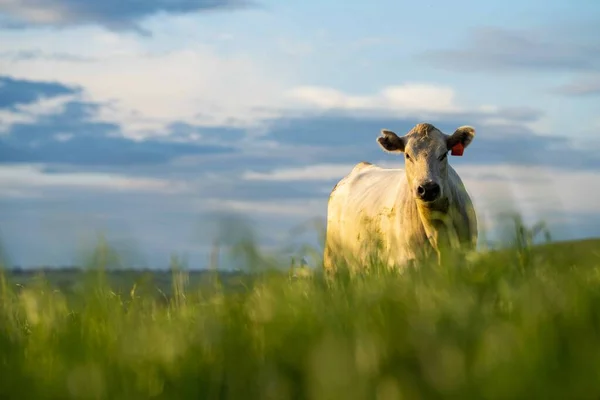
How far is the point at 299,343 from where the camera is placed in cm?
384

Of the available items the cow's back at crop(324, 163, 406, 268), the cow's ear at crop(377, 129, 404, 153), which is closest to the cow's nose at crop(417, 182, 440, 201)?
the cow's back at crop(324, 163, 406, 268)

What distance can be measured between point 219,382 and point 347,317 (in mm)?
682

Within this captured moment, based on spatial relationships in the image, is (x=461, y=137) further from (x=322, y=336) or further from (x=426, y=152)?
(x=322, y=336)

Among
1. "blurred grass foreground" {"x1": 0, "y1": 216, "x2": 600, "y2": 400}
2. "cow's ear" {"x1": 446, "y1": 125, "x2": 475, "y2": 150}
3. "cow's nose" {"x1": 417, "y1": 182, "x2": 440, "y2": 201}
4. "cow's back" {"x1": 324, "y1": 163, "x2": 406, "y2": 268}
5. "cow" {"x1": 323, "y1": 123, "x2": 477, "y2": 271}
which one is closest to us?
"blurred grass foreground" {"x1": 0, "y1": 216, "x2": 600, "y2": 400}

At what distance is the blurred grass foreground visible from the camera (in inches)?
128

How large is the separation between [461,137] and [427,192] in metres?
1.82

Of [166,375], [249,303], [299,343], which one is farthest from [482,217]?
[166,375]

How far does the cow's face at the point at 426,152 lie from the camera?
11.3m

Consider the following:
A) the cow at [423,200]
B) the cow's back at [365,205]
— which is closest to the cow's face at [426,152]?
the cow at [423,200]

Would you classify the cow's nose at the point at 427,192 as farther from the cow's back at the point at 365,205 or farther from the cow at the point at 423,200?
the cow's back at the point at 365,205

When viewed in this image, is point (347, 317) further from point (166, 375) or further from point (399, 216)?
point (399, 216)

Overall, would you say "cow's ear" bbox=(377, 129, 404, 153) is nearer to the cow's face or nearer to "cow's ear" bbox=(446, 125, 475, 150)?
the cow's face

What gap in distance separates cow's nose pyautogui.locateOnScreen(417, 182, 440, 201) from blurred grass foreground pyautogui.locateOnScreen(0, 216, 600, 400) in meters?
5.87

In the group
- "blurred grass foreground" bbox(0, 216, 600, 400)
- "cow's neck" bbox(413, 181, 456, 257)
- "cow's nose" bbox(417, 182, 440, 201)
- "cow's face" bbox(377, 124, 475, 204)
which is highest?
"cow's face" bbox(377, 124, 475, 204)
